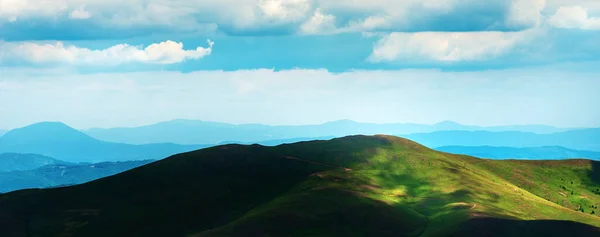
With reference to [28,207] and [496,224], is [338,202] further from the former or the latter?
Answer: [28,207]

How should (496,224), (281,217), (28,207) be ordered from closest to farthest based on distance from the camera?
1. (496,224)
2. (281,217)
3. (28,207)

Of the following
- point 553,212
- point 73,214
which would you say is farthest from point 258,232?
point 553,212

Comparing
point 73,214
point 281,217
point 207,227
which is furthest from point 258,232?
Result: point 73,214

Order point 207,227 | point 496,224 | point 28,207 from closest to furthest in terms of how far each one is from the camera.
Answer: point 496,224
point 207,227
point 28,207

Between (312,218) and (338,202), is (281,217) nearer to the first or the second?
(312,218)

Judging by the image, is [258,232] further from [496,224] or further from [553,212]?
[553,212]

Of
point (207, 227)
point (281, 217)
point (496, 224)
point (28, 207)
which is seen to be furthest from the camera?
point (28, 207)

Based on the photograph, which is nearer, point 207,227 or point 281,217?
point 281,217

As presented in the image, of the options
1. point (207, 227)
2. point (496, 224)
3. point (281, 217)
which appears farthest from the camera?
point (207, 227)
